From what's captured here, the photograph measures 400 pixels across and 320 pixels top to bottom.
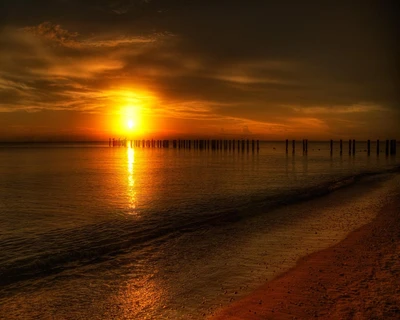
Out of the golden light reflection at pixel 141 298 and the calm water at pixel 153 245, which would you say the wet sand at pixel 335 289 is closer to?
the calm water at pixel 153 245

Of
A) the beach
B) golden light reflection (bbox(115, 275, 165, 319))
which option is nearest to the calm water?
golden light reflection (bbox(115, 275, 165, 319))

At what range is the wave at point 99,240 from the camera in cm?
762

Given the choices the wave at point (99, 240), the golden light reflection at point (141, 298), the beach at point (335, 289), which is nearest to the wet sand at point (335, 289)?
the beach at point (335, 289)

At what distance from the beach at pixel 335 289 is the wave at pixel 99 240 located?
415 centimetres

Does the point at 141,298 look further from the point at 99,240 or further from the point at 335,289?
the point at 99,240

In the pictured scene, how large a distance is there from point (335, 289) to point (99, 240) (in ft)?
21.7

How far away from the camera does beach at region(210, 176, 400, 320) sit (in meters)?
4.84

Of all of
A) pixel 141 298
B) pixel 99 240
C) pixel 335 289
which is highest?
pixel 335 289

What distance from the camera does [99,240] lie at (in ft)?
32.7

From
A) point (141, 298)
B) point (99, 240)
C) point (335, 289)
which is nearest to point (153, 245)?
point (99, 240)

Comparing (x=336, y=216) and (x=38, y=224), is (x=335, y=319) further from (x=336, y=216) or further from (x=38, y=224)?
(x=38, y=224)

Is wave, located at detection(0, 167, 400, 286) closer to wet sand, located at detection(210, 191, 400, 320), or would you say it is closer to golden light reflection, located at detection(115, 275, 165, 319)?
golden light reflection, located at detection(115, 275, 165, 319)

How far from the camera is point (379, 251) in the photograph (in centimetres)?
763

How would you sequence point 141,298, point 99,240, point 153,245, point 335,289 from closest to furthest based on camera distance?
point 335,289 < point 141,298 < point 153,245 < point 99,240
